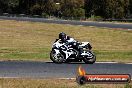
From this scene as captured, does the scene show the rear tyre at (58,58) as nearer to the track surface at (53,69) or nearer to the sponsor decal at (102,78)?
the track surface at (53,69)

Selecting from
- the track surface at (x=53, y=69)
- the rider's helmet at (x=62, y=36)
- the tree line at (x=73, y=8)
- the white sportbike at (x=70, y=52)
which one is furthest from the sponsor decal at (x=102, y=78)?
the tree line at (x=73, y=8)

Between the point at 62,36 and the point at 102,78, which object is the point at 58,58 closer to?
the point at 62,36

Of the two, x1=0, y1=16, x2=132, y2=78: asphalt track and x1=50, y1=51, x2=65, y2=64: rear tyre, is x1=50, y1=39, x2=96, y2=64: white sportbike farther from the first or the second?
x1=0, y1=16, x2=132, y2=78: asphalt track

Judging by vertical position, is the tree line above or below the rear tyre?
below

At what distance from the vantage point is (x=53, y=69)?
1744 cm

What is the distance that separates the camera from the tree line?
9519 cm

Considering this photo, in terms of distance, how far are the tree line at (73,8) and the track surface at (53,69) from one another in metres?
73.2

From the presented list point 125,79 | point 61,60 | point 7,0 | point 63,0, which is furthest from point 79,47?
point 7,0

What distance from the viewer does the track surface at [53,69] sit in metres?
15.8

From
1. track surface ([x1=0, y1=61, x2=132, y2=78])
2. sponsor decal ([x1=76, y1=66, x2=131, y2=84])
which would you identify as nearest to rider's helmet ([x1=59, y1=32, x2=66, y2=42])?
track surface ([x1=0, y1=61, x2=132, y2=78])

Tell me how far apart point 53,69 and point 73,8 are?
3477 inches

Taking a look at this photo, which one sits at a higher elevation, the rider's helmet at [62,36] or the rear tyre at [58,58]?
the rider's helmet at [62,36]

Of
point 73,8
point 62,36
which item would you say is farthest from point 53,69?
point 73,8

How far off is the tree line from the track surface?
240ft
